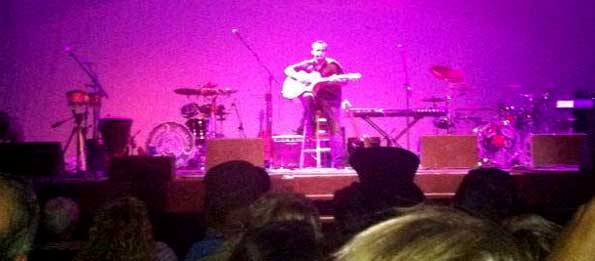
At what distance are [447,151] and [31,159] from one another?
5.24 m

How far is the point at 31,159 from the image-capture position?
7418mm

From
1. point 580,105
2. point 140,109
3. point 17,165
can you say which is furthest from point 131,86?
point 580,105

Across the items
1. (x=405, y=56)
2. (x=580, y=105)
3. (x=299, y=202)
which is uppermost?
(x=405, y=56)

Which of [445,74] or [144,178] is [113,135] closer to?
[144,178]

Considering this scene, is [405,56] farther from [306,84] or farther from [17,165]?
[17,165]

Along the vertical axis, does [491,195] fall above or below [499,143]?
below

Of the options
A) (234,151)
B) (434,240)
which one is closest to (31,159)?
(234,151)

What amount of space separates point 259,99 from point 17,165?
5.62 meters

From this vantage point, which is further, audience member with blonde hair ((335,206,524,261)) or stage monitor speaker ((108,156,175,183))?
stage monitor speaker ((108,156,175,183))

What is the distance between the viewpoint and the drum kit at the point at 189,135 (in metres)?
10.2

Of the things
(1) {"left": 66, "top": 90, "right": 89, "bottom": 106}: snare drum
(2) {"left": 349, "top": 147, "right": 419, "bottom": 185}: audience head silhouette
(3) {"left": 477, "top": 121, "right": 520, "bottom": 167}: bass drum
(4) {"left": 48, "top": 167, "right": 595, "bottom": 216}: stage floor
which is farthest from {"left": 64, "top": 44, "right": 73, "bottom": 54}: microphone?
(2) {"left": 349, "top": 147, "right": 419, "bottom": 185}: audience head silhouette

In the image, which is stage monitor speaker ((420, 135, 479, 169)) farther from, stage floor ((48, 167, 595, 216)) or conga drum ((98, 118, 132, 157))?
conga drum ((98, 118, 132, 157))

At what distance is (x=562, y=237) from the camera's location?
28.9 inches

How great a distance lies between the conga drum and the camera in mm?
9344
